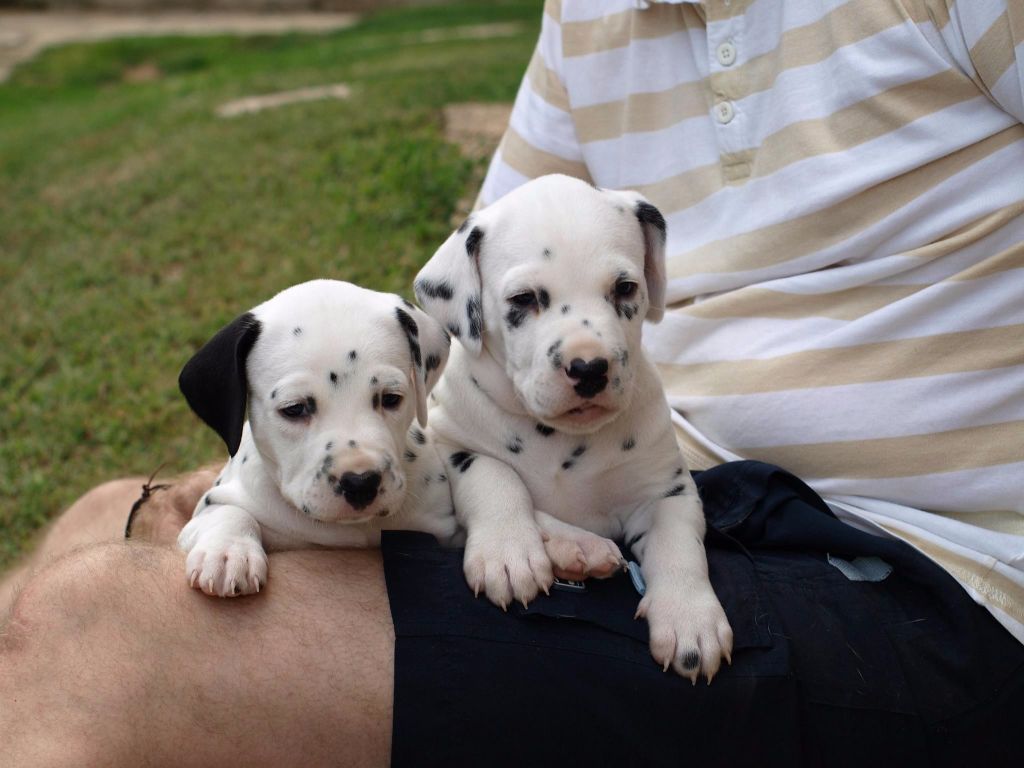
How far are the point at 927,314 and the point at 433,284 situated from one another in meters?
1.47

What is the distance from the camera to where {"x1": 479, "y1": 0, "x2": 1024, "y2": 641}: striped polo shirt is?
285 cm

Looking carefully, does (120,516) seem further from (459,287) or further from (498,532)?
(498,532)

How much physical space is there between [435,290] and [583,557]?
3.26ft

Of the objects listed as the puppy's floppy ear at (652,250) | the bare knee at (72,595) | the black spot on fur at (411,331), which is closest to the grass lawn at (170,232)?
the bare knee at (72,595)

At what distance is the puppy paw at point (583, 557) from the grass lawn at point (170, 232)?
11.1ft

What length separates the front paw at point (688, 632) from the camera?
257 centimetres

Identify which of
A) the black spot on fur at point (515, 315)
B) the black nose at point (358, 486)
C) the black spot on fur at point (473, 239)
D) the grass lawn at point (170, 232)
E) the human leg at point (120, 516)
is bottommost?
the grass lawn at point (170, 232)

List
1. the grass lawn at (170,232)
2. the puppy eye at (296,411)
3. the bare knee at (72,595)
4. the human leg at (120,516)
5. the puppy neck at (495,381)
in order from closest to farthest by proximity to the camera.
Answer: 1. the bare knee at (72,595)
2. the puppy eye at (296,411)
3. the puppy neck at (495,381)
4. the human leg at (120,516)
5. the grass lawn at (170,232)

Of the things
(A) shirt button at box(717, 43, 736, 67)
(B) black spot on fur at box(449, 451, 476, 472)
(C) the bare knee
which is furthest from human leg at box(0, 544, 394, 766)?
(A) shirt button at box(717, 43, 736, 67)

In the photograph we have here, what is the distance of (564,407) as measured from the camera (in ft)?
9.39

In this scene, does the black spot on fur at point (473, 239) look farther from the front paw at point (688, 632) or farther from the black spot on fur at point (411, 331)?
the front paw at point (688, 632)

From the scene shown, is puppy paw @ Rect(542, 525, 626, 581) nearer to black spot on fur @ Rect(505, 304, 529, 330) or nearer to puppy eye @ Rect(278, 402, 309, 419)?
black spot on fur @ Rect(505, 304, 529, 330)

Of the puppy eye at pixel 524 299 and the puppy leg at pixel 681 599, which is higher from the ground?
the puppy eye at pixel 524 299

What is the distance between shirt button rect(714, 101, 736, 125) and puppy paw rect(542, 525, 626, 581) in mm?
1461
